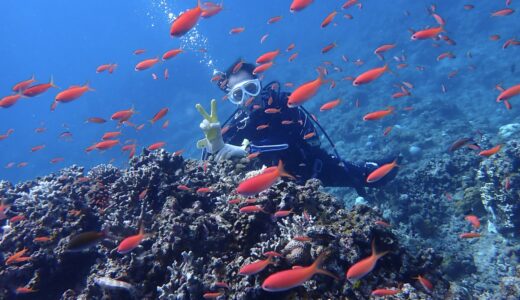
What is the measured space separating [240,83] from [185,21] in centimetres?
244

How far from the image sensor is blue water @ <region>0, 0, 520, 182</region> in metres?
23.5

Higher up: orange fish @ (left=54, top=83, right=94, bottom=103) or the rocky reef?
orange fish @ (left=54, top=83, right=94, bottom=103)

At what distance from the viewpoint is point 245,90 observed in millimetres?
7004

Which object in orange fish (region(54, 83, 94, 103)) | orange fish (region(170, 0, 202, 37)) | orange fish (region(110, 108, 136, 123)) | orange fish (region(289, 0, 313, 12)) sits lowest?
orange fish (region(289, 0, 313, 12))

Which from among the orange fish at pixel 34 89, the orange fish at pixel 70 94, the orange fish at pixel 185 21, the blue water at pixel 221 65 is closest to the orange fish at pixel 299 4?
the blue water at pixel 221 65

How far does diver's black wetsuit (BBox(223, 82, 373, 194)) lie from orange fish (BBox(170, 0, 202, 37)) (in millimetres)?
2533

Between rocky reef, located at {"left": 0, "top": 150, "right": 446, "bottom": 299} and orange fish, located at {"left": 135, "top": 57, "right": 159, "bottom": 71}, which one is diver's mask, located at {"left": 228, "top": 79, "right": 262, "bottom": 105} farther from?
orange fish, located at {"left": 135, "top": 57, "right": 159, "bottom": 71}

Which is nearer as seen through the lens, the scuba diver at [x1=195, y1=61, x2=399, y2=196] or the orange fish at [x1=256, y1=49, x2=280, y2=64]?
the scuba diver at [x1=195, y1=61, x2=399, y2=196]

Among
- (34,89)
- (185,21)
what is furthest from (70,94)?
(185,21)

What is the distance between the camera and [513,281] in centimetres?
429

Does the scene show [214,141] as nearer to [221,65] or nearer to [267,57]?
[267,57]

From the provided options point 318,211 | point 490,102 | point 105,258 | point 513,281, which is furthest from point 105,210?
point 490,102

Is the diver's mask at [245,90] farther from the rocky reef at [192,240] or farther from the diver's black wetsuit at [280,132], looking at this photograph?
the rocky reef at [192,240]

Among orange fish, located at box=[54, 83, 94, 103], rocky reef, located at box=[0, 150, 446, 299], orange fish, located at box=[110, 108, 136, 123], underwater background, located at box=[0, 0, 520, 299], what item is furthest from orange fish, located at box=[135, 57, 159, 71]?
rocky reef, located at box=[0, 150, 446, 299]
